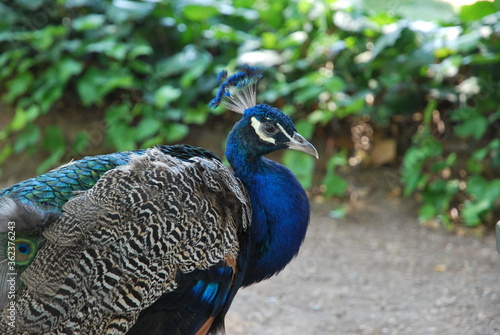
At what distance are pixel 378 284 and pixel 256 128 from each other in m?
1.52

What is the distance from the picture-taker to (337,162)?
4398mm

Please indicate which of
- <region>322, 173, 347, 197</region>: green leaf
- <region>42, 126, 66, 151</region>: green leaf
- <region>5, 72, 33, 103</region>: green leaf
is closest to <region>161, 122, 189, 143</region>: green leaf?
<region>42, 126, 66, 151</region>: green leaf

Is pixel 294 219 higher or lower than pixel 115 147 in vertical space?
higher

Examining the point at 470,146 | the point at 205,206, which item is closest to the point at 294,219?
the point at 205,206

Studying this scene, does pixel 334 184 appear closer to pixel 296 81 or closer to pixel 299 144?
pixel 296 81

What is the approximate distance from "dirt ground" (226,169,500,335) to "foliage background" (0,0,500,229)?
0.25 m

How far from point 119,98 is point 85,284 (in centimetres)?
339

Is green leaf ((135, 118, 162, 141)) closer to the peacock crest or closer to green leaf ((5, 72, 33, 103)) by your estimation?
green leaf ((5, 72, 33, 103))

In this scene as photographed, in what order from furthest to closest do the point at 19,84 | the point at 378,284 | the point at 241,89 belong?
1. the point at 19,84
2. the point at 378,284
3. the point at 241,89

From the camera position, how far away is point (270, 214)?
2.27 m

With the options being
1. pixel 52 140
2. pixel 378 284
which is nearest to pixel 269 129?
pixel 378 284

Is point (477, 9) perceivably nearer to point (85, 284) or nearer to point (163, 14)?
point (163, 14)

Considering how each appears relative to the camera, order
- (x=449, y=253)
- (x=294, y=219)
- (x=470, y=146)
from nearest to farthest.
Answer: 1. (x=294, y=219)
2. (x=449, y=253)
3. (x=470, y=146)

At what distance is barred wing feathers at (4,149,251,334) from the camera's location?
72.2 inches
